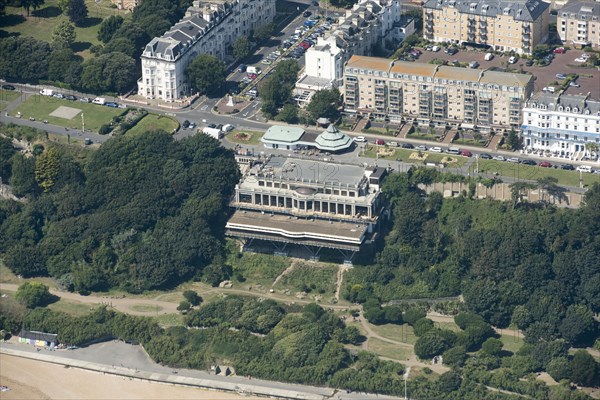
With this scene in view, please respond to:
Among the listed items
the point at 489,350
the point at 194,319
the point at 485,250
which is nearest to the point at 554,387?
the point at 489,350

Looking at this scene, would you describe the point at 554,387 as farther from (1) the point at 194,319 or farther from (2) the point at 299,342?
(1) the point at 194,319

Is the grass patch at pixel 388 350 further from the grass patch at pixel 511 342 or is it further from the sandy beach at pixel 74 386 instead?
the sandy beach at pixel 74 386

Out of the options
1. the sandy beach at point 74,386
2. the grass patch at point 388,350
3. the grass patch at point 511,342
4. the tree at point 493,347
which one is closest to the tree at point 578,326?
the grass patch at point 511,342

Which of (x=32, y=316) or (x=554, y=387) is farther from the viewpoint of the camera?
(x=32, y=316)

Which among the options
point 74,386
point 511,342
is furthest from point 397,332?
point 74,386

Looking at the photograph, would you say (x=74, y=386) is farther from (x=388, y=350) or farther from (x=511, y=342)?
(x=511, y=342)
